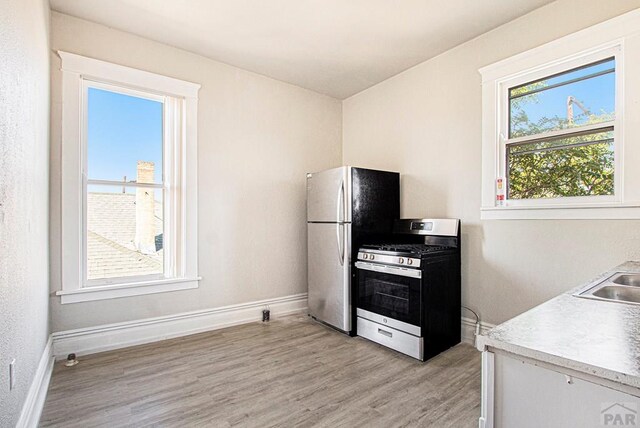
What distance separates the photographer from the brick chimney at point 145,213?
10.2 feet

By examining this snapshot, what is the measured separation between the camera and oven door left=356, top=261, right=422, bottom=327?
2.66 m

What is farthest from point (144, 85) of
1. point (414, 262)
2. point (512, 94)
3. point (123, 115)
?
point (512, 94)

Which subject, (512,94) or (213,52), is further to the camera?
(213,52)

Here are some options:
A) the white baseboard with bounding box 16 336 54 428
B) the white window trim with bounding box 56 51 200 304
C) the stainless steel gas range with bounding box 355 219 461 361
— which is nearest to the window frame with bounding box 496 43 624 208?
the stainless steel gas range with bounding box 355 219 461 361

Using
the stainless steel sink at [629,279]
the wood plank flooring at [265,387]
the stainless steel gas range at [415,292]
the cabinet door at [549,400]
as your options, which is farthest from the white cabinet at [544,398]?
the stainless steel gas range at [415,292]

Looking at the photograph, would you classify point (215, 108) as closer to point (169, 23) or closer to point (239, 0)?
point (169, 23)

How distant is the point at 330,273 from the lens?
11.2 feet

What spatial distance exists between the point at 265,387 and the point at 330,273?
4.55 feet

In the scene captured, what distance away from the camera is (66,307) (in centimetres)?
268

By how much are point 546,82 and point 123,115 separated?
3.66 meters

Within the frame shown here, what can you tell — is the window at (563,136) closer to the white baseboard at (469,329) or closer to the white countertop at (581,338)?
the white baseboard at (469,329)

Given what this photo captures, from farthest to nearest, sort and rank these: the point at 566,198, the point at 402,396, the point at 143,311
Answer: the point at 143,311 < the point at 566,198 < the point at 402,396

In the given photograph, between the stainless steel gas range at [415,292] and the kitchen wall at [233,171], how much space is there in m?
1.18

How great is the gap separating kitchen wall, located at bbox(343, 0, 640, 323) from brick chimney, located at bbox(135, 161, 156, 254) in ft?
8.01
